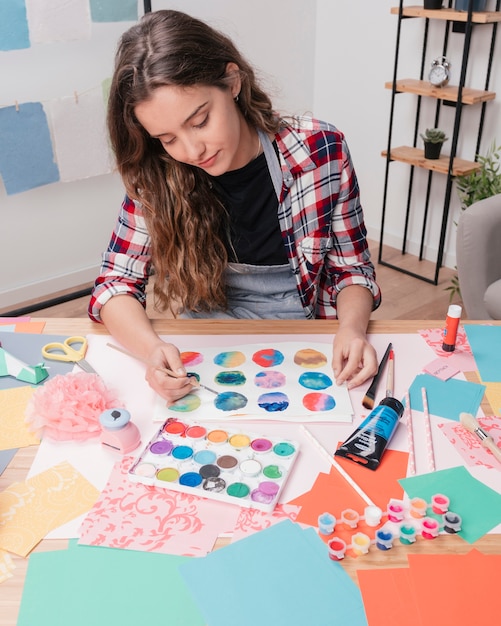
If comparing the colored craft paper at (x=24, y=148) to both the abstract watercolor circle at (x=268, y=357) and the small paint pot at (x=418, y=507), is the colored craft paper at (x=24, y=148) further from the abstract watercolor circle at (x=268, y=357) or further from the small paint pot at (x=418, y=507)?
the small paint pot at (x=418, y=507)

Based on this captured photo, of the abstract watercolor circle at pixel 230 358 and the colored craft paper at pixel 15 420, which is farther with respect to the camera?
the abstract watercolor circle at pixel 230 358

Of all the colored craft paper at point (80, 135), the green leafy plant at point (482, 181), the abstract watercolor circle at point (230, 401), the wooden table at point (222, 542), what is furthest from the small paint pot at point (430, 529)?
the colored craft paper at point (80, 135)

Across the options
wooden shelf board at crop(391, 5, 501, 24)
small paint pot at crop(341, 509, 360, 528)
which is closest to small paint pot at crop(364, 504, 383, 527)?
small paint pot at crop(341, 509, 360, 528)

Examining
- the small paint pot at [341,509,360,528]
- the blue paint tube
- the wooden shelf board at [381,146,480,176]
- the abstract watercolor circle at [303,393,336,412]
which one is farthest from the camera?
the wooden shelf board at [381,146,480,176]

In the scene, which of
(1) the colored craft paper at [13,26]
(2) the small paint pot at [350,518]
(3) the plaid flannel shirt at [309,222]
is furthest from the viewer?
(1) the colored craft paper at [13,26]

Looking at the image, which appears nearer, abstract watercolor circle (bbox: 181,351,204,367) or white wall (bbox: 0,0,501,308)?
abstract watercolor circle (bbox: 181,351,204,367)

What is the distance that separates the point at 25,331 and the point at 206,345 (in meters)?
0.36

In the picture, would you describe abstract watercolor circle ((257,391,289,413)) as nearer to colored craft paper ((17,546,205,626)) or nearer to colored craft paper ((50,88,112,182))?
colored craft paper ((17,546,205,626))

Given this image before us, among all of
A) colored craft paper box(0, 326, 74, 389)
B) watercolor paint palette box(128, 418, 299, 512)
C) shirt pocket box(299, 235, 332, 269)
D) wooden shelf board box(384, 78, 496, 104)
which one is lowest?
colored craft paper box(0, 326, 74, 389)

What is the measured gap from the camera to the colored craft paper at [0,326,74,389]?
1.07 metres

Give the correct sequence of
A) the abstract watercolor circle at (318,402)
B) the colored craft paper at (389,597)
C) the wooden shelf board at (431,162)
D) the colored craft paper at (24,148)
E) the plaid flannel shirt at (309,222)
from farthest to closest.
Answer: the wooden shelf board at (431,162)
the colored craft paper at (24,148)
the plaid flannel shirt at (309,222)
the abstract watercolor circle at (318,402)
the colored craft paper at (389,597)

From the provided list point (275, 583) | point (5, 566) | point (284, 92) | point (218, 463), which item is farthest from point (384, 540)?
point (284, 92)

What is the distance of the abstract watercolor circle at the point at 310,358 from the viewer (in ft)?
3.55

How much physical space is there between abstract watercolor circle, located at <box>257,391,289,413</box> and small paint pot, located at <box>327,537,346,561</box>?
26cm
